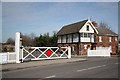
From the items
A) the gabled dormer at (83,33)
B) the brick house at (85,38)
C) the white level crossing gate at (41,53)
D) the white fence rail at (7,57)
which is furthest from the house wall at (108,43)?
the white fence rail at (7,57)

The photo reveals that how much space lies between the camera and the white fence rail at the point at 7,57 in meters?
→ 19.0

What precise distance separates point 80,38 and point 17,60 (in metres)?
28.2

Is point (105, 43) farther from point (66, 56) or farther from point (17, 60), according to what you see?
point (17, 60)

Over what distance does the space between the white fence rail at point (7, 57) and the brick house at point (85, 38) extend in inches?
1098

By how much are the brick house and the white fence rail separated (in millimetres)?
Result: 27895

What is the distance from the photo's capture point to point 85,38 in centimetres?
4750

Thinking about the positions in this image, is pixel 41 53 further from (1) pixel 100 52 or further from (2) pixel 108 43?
(2) pixel 108 43

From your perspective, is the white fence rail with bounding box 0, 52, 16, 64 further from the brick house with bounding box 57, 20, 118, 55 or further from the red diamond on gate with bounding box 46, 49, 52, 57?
the brick house with bounding box 57, 20, 118, 55

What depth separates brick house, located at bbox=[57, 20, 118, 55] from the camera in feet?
154

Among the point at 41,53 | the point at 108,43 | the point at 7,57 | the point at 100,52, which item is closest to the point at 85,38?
the point at 108,43

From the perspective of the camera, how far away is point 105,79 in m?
10.6

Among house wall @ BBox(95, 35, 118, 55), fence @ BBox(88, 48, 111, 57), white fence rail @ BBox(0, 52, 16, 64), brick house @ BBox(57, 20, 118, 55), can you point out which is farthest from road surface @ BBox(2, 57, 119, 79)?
house wall @ BBox(95, 35, 118, 55)

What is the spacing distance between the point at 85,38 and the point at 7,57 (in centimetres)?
3011

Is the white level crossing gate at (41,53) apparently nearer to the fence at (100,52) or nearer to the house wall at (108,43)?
the fence at (100,52)
